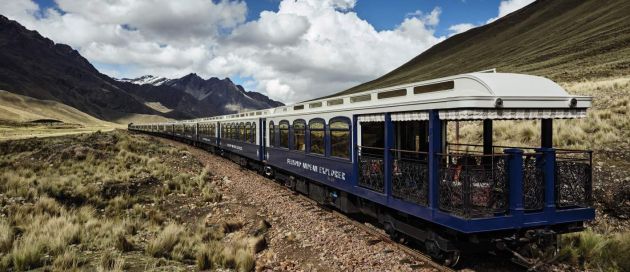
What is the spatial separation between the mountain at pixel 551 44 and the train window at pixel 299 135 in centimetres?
3205

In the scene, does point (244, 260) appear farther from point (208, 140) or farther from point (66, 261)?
point (208, 140)

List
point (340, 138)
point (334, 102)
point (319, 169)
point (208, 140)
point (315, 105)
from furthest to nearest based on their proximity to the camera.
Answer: point (208, 140) < point (315, 105) < point (319, 169) < point (334, 102) < point (340, 138)

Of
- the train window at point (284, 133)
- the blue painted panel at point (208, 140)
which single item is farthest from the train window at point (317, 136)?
the blue painted panel at point (208, 140)

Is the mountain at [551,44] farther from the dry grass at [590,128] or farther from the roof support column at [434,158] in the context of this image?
the roof support column at [434,158]

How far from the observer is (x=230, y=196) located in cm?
1480

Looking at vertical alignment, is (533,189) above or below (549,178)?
below

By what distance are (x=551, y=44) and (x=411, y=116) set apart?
265 ft

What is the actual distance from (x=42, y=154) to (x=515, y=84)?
86.2 feet

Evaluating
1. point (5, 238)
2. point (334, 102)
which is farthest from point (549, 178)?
point (5, 238)

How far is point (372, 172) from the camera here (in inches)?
361

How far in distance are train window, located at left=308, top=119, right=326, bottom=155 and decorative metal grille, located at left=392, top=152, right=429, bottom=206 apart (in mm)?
3505

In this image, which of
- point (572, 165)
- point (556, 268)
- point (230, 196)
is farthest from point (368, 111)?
point (230, 196)

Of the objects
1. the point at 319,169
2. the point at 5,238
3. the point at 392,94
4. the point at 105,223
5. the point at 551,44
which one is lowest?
the point at 105,223

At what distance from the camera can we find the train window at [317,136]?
11625 millimetres
